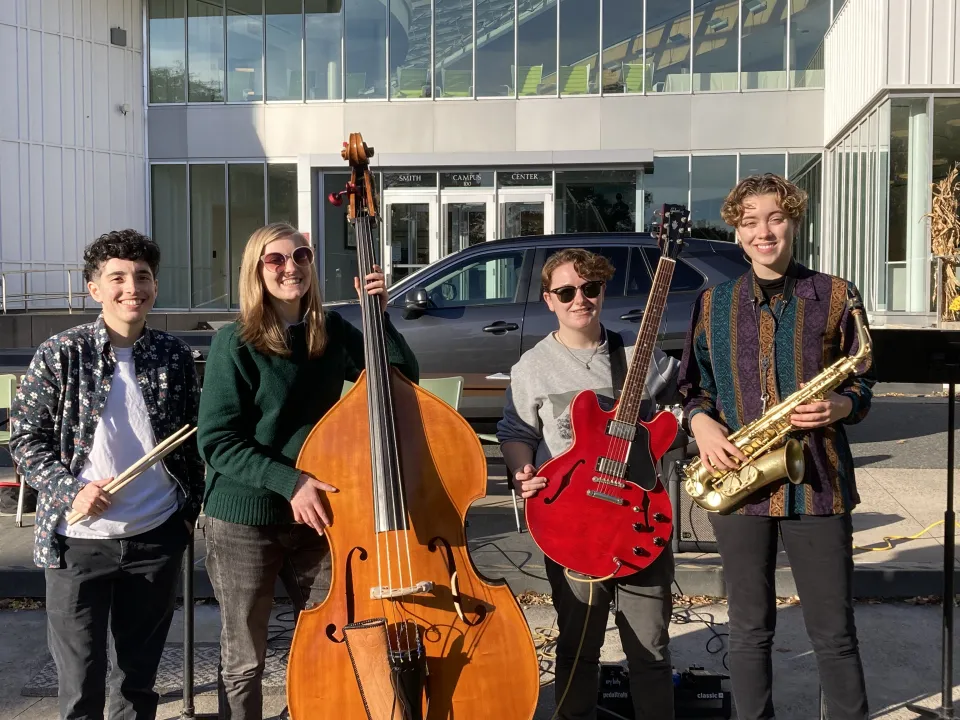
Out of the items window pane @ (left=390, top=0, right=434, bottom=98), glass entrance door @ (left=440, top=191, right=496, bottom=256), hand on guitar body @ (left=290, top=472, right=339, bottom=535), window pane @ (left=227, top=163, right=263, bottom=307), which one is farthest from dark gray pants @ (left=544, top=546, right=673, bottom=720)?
window pane @ (left=227, top=163, right=263, bottom=307)

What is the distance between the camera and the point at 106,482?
3.06 metres

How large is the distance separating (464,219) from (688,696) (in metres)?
17.5

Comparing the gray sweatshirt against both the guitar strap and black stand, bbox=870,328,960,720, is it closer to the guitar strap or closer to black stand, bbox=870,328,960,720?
the guitar strap

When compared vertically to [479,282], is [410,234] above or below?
above

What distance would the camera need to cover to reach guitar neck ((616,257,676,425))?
123 inches

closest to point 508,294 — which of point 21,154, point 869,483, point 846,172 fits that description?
point 869,483

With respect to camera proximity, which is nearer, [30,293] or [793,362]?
[793,362]

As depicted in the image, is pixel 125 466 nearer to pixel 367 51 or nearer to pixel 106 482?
pixel 106 482

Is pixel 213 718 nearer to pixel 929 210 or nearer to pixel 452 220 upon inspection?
pixel 929 210

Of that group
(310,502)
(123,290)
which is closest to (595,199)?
(123,290)

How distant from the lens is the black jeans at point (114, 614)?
3.09 meters

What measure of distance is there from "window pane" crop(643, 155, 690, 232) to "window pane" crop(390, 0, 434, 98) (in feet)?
17.4

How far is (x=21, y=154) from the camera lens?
20562 mm

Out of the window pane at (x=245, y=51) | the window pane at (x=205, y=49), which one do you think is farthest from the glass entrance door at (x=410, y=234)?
the window pane at (x=205, y=49)
